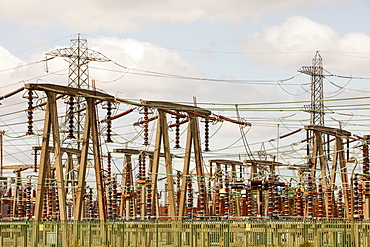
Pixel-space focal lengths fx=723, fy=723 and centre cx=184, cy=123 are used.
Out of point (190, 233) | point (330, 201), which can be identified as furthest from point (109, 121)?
point (330, 201)

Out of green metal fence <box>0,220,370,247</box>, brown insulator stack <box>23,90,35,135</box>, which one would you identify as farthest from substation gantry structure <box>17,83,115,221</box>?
green metal fence <box>0,220,370,247</box>

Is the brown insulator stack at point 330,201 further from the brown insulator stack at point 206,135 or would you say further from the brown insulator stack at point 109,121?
the brown insulator stack at point 109,121

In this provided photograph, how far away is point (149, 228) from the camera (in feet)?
86.8

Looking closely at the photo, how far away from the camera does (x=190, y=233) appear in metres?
26.0

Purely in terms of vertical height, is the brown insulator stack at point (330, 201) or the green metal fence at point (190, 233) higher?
the brown insulator stack at point (330, 201)

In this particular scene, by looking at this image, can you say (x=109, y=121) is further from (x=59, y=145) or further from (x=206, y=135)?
(x=206, y=135)

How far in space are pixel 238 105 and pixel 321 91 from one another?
28.6m

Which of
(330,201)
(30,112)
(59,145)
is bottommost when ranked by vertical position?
(330,201)

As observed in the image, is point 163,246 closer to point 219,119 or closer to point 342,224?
point 342,224

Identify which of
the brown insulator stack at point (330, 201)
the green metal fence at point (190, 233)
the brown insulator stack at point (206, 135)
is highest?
the brown insulator stack at point (206, 135)

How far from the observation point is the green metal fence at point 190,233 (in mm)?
24531

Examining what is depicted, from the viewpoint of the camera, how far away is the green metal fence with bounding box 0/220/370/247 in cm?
2453

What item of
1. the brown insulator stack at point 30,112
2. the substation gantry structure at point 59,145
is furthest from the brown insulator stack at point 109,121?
the brown insulator stack at point 30,112

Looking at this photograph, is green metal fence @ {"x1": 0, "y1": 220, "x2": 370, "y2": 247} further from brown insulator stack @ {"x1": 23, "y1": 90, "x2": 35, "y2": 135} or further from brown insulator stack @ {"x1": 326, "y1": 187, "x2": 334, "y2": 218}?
brown insulator stack @ {"x1": 326, "y1": 187, "x2": 334, "y2": 218}
